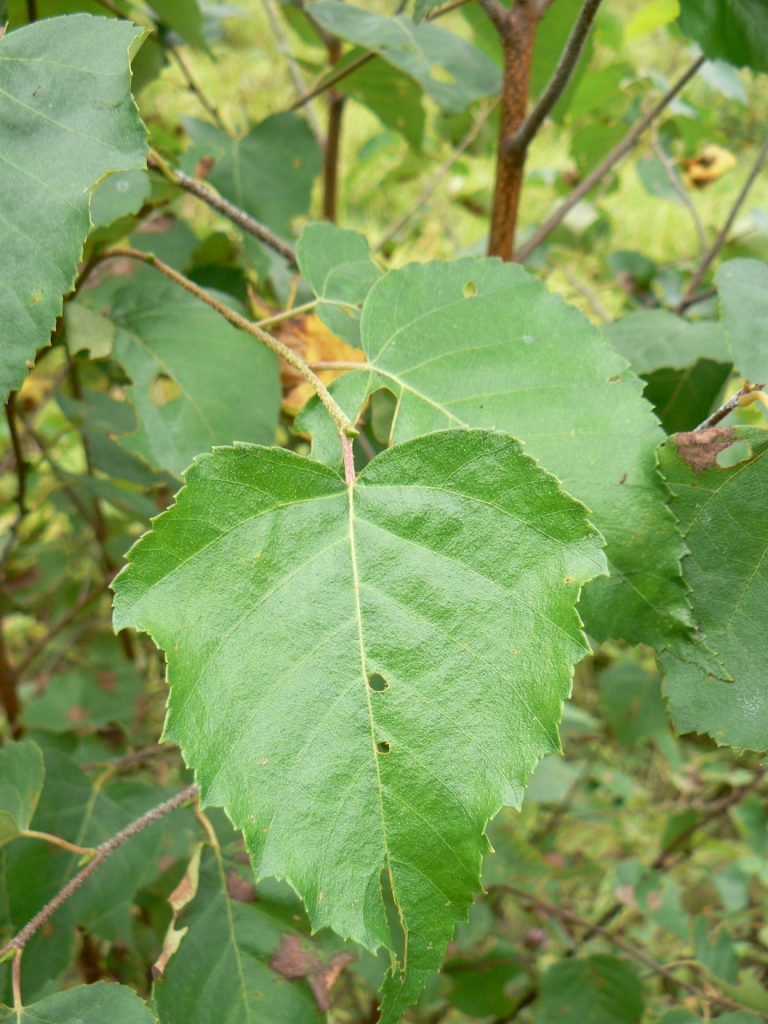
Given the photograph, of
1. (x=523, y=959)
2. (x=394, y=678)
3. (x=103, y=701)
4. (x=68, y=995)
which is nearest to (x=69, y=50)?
(x=394, y=678)

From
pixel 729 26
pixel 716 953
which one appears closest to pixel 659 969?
pixel 716 953

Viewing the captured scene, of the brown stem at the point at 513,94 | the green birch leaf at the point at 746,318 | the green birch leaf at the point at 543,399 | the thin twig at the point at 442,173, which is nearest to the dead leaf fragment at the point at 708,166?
the thin twig at the point at 442,173

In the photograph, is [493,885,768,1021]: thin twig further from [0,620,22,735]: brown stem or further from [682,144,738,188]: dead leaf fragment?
[682,144,738,188]: dead leaf fragment

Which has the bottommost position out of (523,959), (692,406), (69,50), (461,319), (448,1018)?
(448,1018)

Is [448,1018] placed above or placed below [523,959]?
below

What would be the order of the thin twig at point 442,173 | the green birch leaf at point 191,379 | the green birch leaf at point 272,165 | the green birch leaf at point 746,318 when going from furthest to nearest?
1. the thin twig at point 442,173
2. the green birch leaf at point 272,165
3. the green birch leaf at point 191,379
4. the green birch leaf at point 746,318

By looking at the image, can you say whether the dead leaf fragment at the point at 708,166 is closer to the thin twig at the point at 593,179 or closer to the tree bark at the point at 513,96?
the thin twig at the point at 593,179

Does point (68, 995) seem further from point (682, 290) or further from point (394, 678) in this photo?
point (682, 290)
